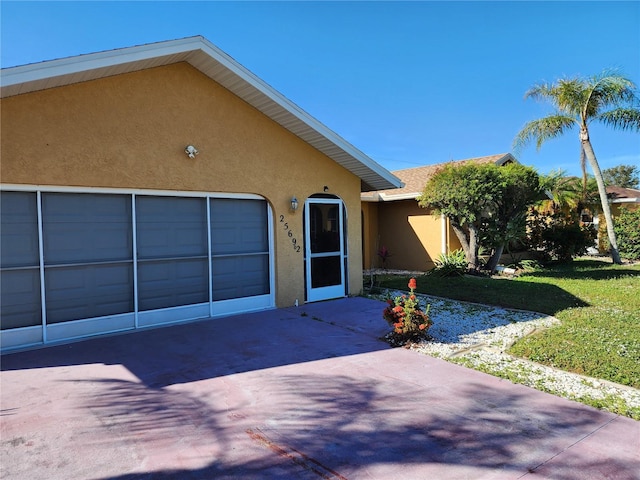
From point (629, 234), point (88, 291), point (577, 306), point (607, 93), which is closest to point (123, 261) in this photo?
point (88, 291)

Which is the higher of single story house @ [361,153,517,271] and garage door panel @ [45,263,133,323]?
single story house @ [361,153,517,271]

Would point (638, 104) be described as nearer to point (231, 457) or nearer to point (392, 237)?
point (392, 237)

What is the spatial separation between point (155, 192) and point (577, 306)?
32.2 ft

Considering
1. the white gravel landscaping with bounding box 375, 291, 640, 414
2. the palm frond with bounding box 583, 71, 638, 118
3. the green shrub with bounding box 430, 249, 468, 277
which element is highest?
the palm frond with bounding box 583, 71, 638, 118

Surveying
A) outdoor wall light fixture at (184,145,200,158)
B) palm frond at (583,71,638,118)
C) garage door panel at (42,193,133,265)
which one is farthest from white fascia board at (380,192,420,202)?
garage door panel at (42,193,133,265)

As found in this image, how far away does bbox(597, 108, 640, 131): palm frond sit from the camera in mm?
16500

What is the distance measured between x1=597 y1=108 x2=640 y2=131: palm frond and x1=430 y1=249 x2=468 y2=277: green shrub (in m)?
9.17

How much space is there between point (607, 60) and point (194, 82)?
1735 cm

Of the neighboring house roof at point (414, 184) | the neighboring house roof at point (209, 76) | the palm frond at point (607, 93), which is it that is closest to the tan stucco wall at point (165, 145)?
the neighboring house roof at point (209, 76)

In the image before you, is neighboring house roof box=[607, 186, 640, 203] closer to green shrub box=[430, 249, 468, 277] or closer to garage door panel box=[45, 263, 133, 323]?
green shrub box=[430, 249, 468, 277]

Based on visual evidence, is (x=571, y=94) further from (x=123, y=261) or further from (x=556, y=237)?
(x=123, y=261)

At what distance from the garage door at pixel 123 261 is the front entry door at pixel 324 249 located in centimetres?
115

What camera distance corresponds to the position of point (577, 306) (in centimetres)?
930

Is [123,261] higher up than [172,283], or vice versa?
[123,261]
